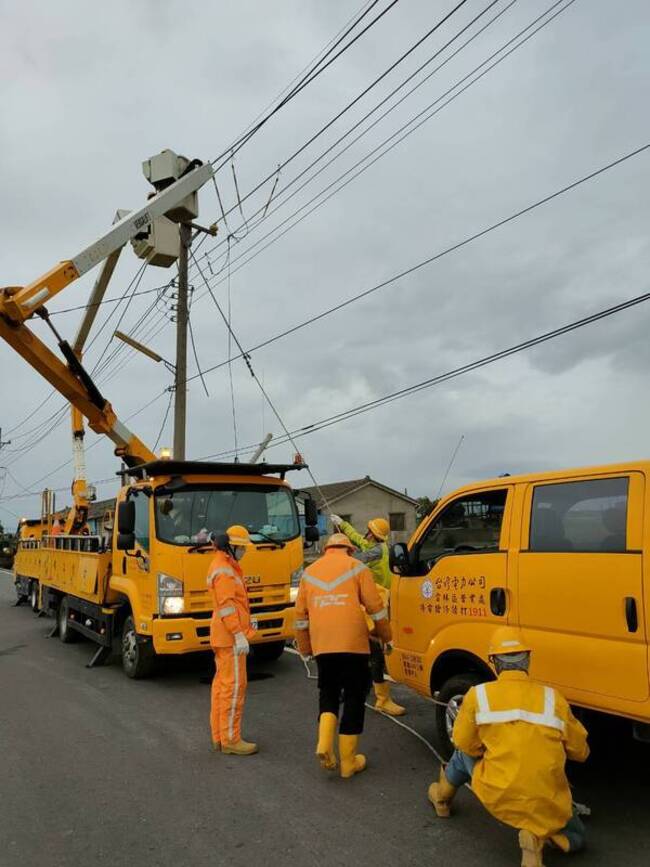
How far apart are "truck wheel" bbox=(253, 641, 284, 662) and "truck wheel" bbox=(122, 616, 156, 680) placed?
4.81 feet

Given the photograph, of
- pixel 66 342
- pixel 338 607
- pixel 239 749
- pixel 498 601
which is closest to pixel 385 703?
pixel 239 749

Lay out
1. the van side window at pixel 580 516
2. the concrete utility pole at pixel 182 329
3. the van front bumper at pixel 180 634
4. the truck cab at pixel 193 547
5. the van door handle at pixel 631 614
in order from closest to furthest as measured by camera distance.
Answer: the van door handle at pixel 631 614
the van side window at pixel 580 516
the van front bumper at pixel 180 634
the truck cab at pixel 193 547
the concrete utility pole at pixel 182 329

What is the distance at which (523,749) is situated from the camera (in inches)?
126

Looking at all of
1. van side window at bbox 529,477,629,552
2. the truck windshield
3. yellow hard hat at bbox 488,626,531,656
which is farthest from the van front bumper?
yellow hard hat at bbox 488,626,531,656

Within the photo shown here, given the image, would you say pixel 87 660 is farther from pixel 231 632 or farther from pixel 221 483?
pixel 231 632

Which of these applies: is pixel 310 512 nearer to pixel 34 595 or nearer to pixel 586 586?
pixel 586 586

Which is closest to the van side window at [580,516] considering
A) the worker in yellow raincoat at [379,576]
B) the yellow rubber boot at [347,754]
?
the yellow rubber boot at [347,754]

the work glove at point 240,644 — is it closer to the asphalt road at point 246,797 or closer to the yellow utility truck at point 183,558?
the asphalt road at point 246,797

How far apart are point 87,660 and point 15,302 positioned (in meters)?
5.74

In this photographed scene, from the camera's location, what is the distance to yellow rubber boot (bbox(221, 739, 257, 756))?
531cm

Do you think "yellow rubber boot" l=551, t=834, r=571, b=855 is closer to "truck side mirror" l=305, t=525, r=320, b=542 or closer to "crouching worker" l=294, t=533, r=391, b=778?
"crouching worker" l=294, t=533, r=391, b=778

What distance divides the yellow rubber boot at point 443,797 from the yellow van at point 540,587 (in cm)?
68

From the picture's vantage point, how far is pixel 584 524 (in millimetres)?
4004

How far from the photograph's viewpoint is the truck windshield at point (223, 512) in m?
7.84
